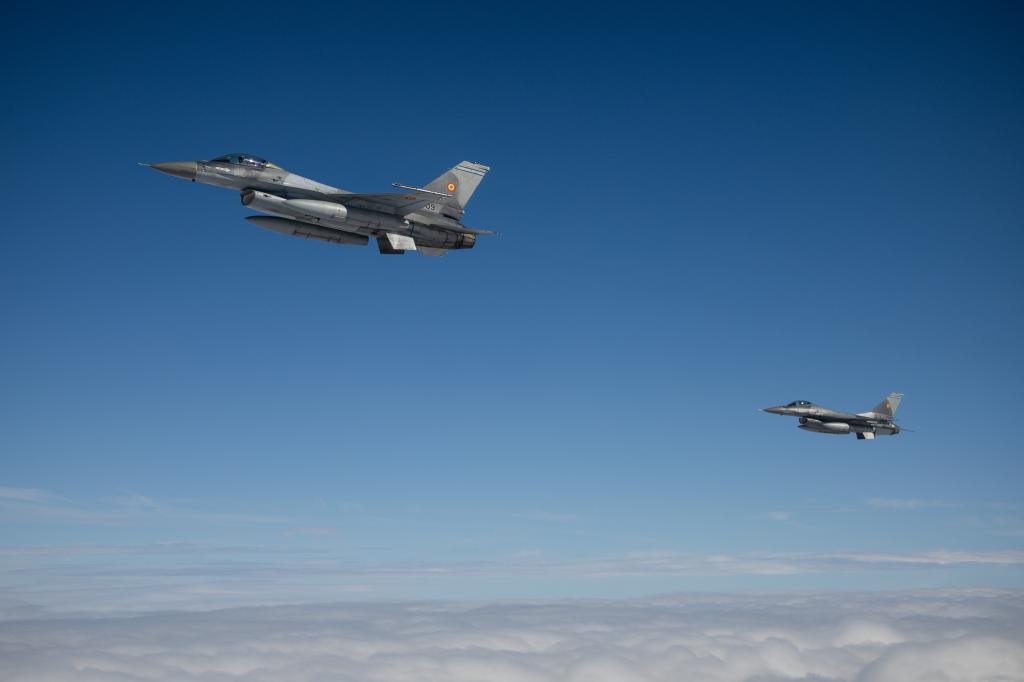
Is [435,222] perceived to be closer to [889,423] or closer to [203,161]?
[203,161]

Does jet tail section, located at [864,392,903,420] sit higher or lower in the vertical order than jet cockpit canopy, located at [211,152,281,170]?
lower

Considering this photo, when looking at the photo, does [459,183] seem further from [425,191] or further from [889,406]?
[889,406]

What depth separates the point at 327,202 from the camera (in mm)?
66312

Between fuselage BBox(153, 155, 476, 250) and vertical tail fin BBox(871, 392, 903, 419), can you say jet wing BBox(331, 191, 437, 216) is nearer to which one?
fuselage BBox(153, 155, 476, 250)

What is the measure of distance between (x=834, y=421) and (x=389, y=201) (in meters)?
82.1

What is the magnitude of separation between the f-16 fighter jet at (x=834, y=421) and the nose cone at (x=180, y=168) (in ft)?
294

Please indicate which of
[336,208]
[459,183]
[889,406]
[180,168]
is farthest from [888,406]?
[180,168]

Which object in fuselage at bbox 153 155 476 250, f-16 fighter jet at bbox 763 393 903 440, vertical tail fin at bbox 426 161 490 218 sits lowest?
f-16 fighter jet at bbox 763 393 903 440

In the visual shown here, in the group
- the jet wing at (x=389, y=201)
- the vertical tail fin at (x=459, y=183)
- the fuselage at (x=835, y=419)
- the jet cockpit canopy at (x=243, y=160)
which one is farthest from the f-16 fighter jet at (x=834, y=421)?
the jet cockpit canopy at (x=243, y=160)

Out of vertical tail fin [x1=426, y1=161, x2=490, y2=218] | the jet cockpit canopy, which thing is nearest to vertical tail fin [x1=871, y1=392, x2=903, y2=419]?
vertical tail fin [x1=426, y1=161, x2=490, y2=218]

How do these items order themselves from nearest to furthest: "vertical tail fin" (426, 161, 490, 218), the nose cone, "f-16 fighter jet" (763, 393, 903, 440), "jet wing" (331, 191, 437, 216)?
1. the nose cone
2. "jet wing" (331, 191, 437, 216)
3. "vertical tail fin" (426, 161, 490, 218)
4. "f-16 fighter jet" (763, 393, 903, 440)

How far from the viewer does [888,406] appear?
420ft

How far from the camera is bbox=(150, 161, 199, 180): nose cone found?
6335 centimetres

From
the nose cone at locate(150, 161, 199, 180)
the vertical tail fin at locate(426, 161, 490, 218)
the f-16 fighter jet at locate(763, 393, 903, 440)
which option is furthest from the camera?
the f-16 fighter jet at locate(763, 393, 903, 440)
